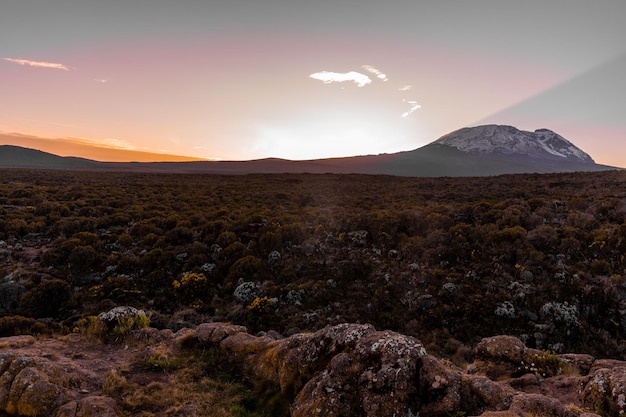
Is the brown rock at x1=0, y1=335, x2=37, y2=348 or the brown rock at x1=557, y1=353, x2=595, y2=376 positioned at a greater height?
the brown rock at x1=557, y1=353, x2=595, y2=376

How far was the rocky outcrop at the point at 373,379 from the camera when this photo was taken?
5.36m

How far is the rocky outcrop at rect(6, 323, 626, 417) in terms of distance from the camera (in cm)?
536

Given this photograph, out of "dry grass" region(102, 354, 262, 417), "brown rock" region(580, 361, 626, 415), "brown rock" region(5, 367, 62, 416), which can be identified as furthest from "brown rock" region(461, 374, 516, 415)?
"brown rock" region(5, 367, 62, 416)

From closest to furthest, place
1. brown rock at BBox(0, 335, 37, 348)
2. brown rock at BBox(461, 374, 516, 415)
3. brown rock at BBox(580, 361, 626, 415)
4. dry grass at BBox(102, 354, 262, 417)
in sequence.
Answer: brown rock at BBox(580, 361, 626, 415), brown rock at BBox(461, 374, 516, 415), dry grass at BBox(102, 354, 262, 417), brown rock at BBox(0, 335, 37, 348)

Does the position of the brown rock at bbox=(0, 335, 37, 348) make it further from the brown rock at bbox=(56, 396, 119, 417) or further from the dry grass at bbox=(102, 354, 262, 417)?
the brown rock at bbox=(56, 396, 119, 417)

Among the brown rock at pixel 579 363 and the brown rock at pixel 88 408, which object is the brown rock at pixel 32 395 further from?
the brown rock at pixel 579 363

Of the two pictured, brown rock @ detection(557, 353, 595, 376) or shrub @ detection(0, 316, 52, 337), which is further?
shrub @ detection(0, 316, 52, 337)

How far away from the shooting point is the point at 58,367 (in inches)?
269

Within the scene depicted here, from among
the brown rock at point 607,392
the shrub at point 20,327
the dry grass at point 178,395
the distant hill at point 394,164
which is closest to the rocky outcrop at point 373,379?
the brown rock at point 607,392

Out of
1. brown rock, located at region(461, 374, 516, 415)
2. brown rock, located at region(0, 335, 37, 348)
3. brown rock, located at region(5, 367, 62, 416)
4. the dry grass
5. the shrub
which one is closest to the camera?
brown rock, located at region(461, 374, 516, 415)

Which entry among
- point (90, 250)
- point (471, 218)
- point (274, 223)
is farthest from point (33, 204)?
point (471, 218)

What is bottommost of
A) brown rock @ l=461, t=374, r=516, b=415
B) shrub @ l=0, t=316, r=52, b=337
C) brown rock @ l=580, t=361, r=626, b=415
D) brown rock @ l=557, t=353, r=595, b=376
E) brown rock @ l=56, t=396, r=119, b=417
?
shrub @ l=0, t=316, r=52, b=337

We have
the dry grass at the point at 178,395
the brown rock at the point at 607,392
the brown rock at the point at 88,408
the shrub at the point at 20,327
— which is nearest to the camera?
the brown rock at the point at 607,392

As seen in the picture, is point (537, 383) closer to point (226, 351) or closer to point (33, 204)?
point (226, 351)
